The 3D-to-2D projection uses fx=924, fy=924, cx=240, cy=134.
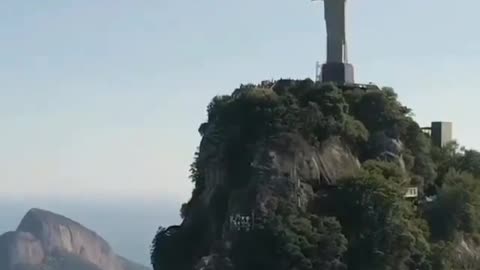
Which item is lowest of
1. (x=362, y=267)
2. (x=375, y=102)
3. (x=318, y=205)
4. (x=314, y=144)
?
(x=362, y=267)

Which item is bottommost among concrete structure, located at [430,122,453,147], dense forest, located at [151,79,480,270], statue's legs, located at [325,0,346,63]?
dense forest, located at [151,79,480,270]

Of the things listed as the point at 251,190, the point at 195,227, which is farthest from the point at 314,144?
the point at 195,227

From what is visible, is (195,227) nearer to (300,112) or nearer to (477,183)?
(300,112)

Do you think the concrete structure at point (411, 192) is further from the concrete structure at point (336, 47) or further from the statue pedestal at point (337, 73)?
the statue pedestal at point (337, 73)

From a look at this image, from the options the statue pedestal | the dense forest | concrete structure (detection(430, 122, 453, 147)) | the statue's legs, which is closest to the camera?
the dense forest

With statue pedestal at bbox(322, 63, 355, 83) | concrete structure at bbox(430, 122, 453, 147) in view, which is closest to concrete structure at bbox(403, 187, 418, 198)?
concrete structure at bbox(430, 122, 453, 147)

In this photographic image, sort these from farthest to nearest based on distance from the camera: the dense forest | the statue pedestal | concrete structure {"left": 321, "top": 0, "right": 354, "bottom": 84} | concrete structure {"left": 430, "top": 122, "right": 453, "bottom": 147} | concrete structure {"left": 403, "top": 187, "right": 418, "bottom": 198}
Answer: concrete structure {"left": 430, "top": 122, "right": 453, "bottom": 147}
concrete structure {"left": 321, "top": 0, "right": 354, "bottom": 84}
the statue pedestal
concrete structure {"left": 403, "top": 187, "right": 418, "bottom": 198}
the dense forest

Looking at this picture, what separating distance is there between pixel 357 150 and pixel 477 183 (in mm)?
5778

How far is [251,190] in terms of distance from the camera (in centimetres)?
3694

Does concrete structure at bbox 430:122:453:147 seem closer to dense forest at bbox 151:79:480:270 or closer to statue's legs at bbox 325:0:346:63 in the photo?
dense forest at bbox 151:79:480:270

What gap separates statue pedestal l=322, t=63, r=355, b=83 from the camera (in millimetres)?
44094

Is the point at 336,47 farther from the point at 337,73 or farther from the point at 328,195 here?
the point at 328,195

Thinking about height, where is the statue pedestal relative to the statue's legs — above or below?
below

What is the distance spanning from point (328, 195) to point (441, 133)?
33.9ft
